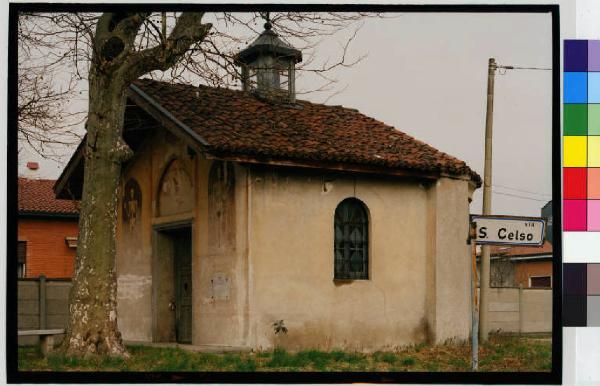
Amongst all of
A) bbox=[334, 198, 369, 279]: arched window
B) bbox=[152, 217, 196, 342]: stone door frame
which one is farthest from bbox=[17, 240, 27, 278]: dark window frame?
bbox=[334, 198, 369, 279]: arched window

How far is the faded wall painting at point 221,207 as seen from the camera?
1554cm

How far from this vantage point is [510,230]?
11.6m

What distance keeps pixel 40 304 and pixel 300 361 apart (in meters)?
7.53

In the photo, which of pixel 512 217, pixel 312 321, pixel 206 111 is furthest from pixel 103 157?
pixel 512 217

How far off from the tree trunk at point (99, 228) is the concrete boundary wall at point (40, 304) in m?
5.54

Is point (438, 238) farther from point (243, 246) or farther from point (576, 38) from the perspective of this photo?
point (576, 38)

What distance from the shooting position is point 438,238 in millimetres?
16906

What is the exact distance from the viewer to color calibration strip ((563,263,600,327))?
40.2ft

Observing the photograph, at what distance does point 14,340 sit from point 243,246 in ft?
13.1

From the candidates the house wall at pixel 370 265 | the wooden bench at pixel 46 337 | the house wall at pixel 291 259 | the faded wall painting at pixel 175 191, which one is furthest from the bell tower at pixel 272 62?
A: the wooden bench at pixel 46 337

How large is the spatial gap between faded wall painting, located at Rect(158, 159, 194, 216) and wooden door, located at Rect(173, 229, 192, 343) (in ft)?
1.87

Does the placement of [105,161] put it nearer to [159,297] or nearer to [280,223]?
[280,223]

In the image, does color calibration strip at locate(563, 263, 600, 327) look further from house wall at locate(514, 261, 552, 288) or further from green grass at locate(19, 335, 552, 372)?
house wall at locate(514, 261, 552, 288)

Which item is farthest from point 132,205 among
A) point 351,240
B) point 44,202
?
point 44,202
